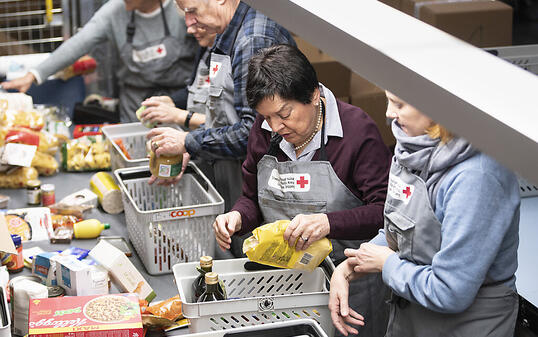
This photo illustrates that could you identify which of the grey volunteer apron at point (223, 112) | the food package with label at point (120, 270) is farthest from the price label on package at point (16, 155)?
the food package with label at point (120, 270)

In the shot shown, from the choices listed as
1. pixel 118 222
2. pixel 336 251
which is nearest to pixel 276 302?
pixel 336 251

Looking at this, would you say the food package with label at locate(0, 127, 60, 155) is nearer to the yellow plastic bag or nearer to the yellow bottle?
the yellow bottle

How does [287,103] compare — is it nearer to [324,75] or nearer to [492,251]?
[492,251]

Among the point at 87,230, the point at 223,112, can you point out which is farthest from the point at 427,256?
the point at 87,230

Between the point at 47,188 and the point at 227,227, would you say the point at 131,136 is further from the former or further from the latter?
the point at 227,227

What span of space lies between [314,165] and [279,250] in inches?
13.9

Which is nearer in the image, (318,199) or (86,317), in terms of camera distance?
(86,317)

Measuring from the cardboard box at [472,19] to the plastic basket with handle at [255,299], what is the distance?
1.88 metres

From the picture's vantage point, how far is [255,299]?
2158 mm

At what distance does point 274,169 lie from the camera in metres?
2.60

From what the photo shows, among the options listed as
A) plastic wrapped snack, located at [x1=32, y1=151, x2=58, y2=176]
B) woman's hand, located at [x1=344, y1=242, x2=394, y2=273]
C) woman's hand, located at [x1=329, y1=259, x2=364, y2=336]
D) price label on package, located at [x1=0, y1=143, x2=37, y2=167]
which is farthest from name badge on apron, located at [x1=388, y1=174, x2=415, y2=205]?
plastic wrapped snack, located at [x1=32, y1=151, x2=58, y2=176]

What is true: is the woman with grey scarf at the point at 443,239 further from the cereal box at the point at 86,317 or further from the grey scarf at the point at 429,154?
the cereal box at the point at 86,317

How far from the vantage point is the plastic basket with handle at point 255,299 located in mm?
2152

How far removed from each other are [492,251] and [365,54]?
1.35 metres
